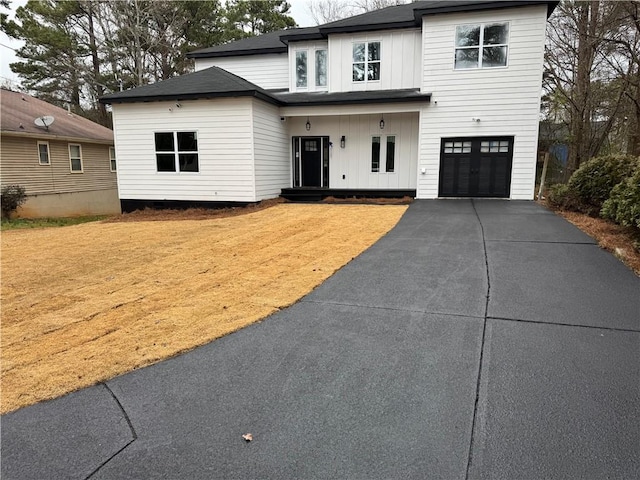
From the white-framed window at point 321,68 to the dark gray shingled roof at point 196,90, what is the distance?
290 centimetres

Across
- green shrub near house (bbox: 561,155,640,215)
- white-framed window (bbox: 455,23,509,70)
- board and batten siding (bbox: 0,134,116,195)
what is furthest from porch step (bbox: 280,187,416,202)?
board and batten siding (bbox: 0,134,116,195)

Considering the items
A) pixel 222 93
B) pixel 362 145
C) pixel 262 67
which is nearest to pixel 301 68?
pixel 262 67

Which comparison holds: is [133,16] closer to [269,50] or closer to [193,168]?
[269,50]

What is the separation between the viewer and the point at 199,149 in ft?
39.7

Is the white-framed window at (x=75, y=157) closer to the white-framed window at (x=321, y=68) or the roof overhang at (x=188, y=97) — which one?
the roof overhang at (x=188, y=97)

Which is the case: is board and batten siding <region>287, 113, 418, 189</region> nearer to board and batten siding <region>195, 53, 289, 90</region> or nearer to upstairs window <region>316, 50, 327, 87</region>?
upstairs window <region>316, 50, 327, 87</region>

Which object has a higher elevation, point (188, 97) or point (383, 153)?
point (188, 97)

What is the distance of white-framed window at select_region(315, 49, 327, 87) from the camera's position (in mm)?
14969

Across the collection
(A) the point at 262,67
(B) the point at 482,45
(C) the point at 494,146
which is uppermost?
(A) the point at 262,67

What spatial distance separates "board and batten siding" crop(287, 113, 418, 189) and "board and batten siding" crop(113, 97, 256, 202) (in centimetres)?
329

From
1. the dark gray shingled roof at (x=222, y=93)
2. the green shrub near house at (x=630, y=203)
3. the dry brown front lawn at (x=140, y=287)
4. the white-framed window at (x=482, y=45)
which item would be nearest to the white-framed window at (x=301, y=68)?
the dark gray shingled roof at (x=222, y=93)

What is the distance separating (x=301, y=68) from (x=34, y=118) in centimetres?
1143

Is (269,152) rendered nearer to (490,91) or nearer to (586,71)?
(490,91)

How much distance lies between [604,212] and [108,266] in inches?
324
